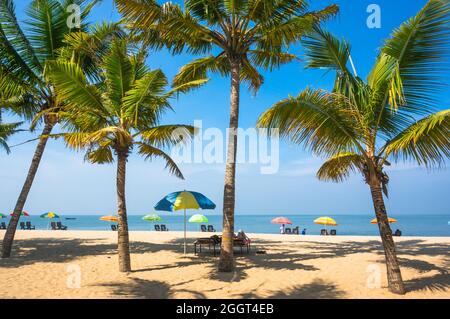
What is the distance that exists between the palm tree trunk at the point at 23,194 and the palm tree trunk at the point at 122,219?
437cm

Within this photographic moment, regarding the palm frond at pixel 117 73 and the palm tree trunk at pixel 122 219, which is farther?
the palm tree trunk at pixel 122 219

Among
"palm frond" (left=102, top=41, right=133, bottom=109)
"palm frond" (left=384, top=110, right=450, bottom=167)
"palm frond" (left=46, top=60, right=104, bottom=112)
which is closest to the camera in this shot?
"palm frond" (left=384, top=110, right=450, bottom=167)

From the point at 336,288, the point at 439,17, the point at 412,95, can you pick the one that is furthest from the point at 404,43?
the point at 336,288

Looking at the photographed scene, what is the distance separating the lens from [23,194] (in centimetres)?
1253

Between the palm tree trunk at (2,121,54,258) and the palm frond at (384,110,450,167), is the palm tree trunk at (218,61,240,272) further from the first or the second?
the palm tree trunk at (2,121,54,258)

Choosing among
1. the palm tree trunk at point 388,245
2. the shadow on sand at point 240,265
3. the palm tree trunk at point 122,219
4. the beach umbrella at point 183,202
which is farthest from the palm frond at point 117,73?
the palm tree trunk at point 388,245

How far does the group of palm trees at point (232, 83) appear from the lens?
7.04 meters

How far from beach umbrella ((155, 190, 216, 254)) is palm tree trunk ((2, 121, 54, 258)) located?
5021 millimetres

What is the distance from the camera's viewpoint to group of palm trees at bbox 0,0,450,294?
23.1 ft

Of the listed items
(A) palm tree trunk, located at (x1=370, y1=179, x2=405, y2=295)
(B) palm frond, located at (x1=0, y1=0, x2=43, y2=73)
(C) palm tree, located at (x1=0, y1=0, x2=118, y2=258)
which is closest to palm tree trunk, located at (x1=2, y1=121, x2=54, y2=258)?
(C) palm tree, located at (x1=0, y1=0, x2=118, y2=258)

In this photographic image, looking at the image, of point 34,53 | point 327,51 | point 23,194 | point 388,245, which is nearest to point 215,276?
point 388,245

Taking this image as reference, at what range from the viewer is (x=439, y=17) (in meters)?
6.34

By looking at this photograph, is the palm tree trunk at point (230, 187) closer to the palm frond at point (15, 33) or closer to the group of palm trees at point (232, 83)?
the group of palm trees at point (232, 83)
